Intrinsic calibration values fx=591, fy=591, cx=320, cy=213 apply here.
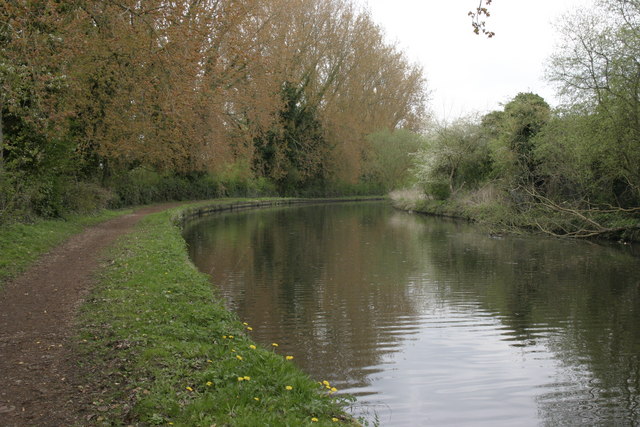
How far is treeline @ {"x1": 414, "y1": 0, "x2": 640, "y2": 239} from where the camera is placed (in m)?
18.2

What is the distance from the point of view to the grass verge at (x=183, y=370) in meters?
4.22

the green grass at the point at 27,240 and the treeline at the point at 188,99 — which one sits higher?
the treeline at the point at 188,99

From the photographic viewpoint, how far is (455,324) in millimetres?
9141

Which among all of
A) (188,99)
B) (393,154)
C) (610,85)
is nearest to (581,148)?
(610,85)

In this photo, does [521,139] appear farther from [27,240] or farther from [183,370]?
[183,370]

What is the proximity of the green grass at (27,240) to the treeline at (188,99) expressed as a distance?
57 cm

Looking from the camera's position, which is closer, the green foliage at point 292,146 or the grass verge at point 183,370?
the grass verge at point 183,370

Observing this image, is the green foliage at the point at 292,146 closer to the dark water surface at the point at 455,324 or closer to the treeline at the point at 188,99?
the treeline at the point at 188,99

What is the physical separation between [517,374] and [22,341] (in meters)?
5.35

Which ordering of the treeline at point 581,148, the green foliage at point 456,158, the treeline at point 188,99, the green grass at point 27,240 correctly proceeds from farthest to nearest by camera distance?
the green foliage at point 456,158 < the treeline at point 581,148 < the treeline at point 188,99 < the green grass at point 27,240

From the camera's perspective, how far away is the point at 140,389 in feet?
15.1

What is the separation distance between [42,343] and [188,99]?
38.0 feet

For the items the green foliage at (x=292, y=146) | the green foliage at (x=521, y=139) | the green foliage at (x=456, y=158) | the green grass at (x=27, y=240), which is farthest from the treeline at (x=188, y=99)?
the green foliage at (x=521, y=139)

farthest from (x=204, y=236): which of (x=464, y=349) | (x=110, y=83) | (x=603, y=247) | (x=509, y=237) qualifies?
(x=464, y=349)
